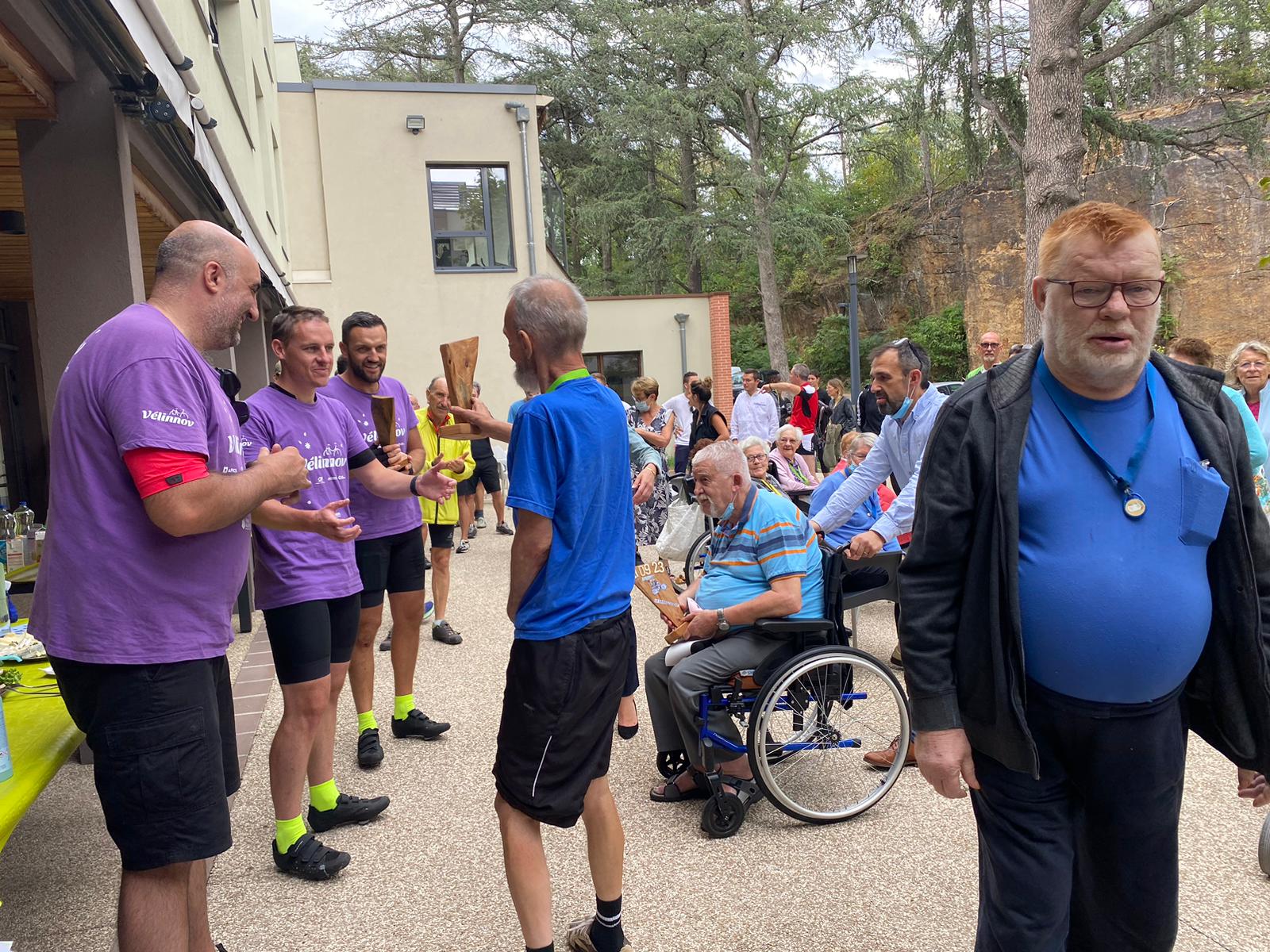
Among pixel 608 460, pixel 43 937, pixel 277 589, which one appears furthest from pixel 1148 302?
pixel 43 937

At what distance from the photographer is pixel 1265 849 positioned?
3137 millimetres

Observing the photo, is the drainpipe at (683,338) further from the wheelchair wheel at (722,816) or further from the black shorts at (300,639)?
the black shorts at (300,639)

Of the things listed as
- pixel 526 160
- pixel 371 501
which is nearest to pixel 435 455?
pixel 371 501

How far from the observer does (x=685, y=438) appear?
11.0 metres

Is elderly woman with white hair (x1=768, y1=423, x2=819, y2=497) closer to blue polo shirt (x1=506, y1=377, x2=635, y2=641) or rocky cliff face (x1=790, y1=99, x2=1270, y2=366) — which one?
blue polo shirt (x1=506, y1=377, x2=635, y2=641)

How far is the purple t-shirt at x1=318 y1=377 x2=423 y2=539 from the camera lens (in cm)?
427

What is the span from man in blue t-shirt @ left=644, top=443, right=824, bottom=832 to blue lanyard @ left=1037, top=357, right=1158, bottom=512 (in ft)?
6.28

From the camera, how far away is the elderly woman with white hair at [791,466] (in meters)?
8.09

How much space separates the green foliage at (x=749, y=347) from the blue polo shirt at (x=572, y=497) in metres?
31.3

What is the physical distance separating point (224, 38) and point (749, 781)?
31.2 feet

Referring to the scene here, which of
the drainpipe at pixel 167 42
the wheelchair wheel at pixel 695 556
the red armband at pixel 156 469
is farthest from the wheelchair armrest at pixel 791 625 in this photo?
the wheelchair wheel at pixel 695 556

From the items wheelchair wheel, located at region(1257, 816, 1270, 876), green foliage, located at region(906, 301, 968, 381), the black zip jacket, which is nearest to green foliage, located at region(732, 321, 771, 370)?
green foliage, located at region(906, 301, 968, 381)

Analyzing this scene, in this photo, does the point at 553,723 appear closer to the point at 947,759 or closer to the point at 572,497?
the point at 572,497

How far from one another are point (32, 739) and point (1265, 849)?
4034 mm
